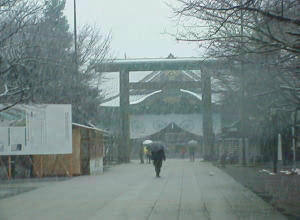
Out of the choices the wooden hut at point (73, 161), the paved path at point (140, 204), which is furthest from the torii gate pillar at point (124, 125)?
the paved path at point (140, 204)

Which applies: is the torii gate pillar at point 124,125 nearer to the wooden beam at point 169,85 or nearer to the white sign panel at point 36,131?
the wooden beam at point 169,85

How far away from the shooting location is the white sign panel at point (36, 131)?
27516mm

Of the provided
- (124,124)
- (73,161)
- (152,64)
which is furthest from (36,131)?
(124,124)

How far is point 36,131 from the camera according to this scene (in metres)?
28.0

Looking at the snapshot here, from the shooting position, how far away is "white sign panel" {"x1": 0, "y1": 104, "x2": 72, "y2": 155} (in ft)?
90.3

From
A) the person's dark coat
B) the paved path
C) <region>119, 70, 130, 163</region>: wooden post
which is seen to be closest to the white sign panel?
the person's dark coat

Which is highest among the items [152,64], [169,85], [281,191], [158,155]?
[152,64]

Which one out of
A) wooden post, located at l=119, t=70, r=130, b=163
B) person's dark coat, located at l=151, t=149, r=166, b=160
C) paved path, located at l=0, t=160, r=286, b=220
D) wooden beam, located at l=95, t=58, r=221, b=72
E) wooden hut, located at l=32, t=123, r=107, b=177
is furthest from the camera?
wooden post, located at l=119, t=70, r=130, b=163

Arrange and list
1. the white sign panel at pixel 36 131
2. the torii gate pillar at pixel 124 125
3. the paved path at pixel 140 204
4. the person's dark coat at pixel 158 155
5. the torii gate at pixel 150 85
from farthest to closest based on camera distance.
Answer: the torii gate pillar at pixel 124 125
the torii gate at pixel 150 85
the person's dark coat at pixel 158 155
the white sign panel at pixel 36 131
the paved path at pixel 140 204

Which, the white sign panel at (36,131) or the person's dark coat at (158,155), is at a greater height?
the white sign panel at (36,131)

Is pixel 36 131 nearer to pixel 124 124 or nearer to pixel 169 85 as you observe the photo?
pixel 169 85

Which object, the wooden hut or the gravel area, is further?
the wooden hut

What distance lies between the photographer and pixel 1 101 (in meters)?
22.7

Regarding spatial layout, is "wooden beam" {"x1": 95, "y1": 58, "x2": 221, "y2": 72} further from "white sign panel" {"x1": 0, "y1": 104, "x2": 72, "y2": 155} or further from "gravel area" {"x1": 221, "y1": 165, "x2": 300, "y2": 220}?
"gravel area" {"x1": 221, "y1": 165, "x2": 300, "y2": 220}
